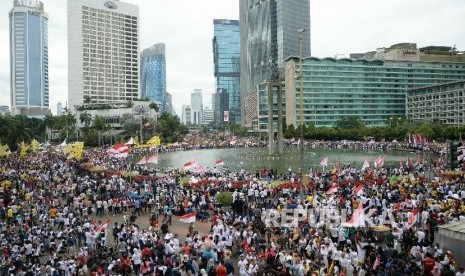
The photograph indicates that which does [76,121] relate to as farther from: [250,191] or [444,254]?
[444,254]

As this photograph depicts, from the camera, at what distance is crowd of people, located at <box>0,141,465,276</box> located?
1509 centimetres

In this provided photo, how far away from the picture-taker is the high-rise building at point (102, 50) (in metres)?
162

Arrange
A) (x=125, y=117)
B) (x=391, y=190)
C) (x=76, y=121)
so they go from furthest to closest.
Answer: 1. (x=76, y=121)
2. (x=125, y=117)
3. (x=391, y=190)

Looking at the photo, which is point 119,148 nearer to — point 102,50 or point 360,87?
point 360,87

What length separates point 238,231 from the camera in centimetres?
1909

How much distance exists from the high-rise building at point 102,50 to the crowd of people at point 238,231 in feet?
463

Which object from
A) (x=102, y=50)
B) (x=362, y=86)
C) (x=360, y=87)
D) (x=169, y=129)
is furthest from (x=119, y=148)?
(x=102, y=50)

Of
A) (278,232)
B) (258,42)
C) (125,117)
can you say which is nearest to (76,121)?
(125,117)

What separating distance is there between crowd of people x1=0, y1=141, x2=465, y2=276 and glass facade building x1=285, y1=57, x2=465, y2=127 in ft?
348

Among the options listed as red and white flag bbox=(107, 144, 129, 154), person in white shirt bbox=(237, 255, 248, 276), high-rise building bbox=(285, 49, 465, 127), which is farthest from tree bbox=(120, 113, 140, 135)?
person in white shirt bbox=(237, 255, 248, 276)

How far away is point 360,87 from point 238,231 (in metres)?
130

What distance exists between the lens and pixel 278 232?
62.1 ft

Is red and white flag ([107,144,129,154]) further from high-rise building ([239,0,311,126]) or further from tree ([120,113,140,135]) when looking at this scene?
high-rise building ([239,0,311,126])

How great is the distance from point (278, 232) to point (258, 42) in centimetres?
18268
